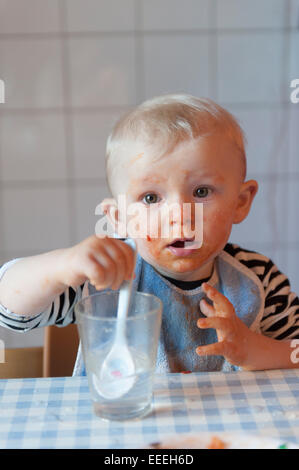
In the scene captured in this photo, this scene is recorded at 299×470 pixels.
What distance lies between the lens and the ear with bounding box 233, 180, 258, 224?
0.94 m

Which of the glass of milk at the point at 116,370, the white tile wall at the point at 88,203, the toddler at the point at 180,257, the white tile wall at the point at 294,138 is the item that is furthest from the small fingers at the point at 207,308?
the white tile wall at the point at 294,138

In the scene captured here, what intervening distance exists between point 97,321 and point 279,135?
4.95 feet

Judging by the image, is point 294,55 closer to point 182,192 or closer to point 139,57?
point 139,57

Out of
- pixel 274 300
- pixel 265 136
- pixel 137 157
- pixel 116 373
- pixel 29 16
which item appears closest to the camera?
pixel 116 373

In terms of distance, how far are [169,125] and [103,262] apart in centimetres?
29

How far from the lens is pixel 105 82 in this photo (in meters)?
1.91

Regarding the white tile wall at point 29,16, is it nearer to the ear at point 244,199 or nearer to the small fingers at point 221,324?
the ear at point 244,199

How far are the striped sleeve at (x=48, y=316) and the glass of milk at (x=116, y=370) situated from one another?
7.4 inches

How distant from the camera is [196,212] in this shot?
851 millimetres

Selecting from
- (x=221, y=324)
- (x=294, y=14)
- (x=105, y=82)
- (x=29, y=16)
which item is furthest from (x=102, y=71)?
(x=221, y=324)

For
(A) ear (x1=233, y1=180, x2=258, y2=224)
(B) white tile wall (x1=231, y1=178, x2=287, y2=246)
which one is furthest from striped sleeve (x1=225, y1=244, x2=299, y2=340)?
(B) white tile wall (x1=231, y1=178, x2=287, y2=246)

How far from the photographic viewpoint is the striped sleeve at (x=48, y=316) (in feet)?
2.67

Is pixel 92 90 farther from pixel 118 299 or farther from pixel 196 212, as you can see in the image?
pixel 118 299

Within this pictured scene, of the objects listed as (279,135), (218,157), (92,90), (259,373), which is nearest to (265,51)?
(279,135)
